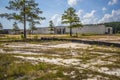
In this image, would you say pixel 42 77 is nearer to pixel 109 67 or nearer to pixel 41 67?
pixel 41 67

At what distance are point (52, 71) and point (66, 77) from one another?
1.31 meters

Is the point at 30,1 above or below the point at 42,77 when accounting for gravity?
above

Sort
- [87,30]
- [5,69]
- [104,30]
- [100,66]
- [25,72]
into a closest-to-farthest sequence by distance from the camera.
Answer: [25,72], [5,69], [100,66], [104,30], [87,30]

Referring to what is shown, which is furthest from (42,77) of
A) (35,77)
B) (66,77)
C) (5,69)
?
(5,69)

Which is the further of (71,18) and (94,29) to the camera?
(94,29)

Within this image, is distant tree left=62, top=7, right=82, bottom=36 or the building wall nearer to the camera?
distant tree left=62, top=7, right=82, bottom=36

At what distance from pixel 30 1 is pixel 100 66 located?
32.1m

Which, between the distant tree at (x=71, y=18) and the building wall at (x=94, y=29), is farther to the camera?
the building wall at (x=94, y=29)

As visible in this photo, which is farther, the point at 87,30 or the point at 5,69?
the point at 87,30

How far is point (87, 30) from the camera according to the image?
103688mm

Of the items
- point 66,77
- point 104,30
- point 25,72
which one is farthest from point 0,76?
point 104,30

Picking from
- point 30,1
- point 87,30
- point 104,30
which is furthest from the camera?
point 87,30

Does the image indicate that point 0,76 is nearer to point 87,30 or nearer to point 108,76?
point 108,76

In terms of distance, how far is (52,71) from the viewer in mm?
10016
